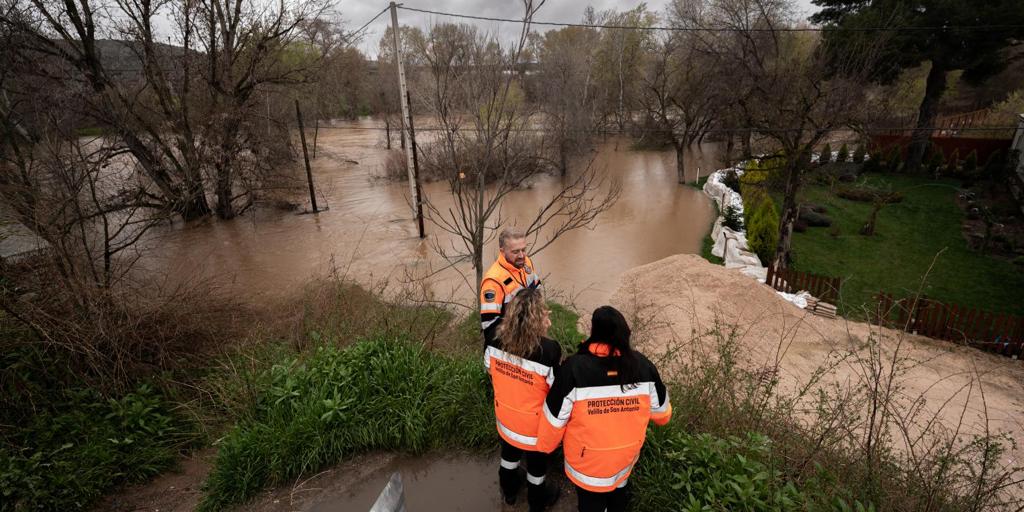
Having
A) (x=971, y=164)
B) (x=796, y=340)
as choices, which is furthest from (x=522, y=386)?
(x=971, y=164)

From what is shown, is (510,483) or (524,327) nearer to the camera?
(524,327)

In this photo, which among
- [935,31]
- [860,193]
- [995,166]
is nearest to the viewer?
[935,31]

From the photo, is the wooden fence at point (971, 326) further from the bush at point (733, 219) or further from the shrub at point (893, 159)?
the shrub at point (893, 159)

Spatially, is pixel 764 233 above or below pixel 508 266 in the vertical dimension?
below

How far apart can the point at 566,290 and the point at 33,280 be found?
374 inches

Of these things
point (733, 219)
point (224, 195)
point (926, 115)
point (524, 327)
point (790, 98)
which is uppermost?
point (790, 98)

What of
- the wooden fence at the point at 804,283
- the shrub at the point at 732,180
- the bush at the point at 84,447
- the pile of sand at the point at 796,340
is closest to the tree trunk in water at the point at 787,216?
the wooden fence at the point at 804,283

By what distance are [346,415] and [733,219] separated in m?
13.8

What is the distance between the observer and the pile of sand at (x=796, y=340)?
7.09 metres

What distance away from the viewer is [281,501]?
12.0ft

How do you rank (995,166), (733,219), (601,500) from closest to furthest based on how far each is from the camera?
(601,500)
(733,219)
(995,166)

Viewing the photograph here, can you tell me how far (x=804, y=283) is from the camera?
10.7 m

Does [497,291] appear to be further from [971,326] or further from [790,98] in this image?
[790,98]

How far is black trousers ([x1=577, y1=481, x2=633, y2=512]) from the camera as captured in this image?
110 inches
